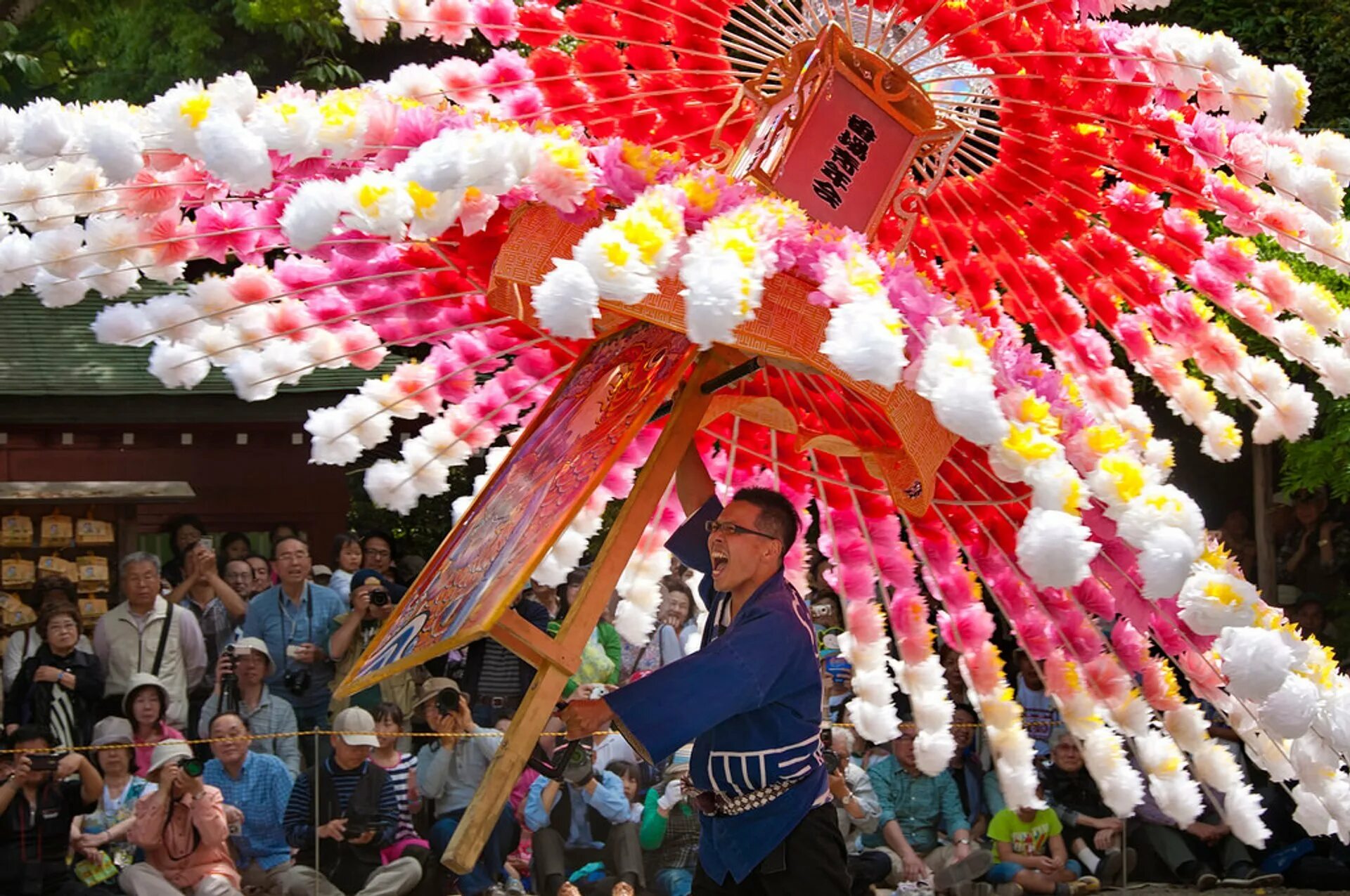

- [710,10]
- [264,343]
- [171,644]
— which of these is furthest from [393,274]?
[171,644]

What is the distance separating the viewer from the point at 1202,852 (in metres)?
7.48

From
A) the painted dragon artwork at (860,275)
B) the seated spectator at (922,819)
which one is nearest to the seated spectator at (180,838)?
the painted dragon artwork at (860,275)

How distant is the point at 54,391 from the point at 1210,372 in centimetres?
671

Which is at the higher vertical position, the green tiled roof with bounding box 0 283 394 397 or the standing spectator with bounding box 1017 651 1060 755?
the standing spectator with bounding box 1017 651 1060 755

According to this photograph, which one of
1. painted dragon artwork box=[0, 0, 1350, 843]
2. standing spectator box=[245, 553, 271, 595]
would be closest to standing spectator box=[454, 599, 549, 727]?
standing spectator box=[245, 553, 271, 595]

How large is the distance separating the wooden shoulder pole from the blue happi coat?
33 cm

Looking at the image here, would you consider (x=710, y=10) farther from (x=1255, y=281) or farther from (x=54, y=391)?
(x=54, y=391)

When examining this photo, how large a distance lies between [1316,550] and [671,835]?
439cm

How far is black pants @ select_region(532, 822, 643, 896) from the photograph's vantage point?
637 cm

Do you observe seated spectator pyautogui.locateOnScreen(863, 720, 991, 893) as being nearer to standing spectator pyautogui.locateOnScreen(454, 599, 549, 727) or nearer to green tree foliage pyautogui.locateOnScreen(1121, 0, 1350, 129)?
standing spectator pyautogui.locateOnScreen(454, 599, 549, 727)

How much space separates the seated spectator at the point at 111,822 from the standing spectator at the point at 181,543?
57.8 inches

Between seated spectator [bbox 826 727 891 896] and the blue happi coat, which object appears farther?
seated spectator [bbox 826 727 891 896]

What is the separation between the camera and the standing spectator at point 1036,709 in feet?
24.2

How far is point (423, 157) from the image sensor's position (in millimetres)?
3146
